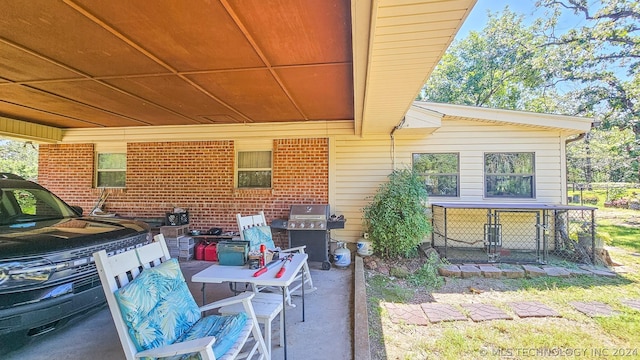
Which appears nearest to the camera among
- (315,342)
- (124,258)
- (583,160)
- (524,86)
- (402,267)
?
(124,258)

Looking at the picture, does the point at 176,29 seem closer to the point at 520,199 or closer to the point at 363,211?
the point at 363,211

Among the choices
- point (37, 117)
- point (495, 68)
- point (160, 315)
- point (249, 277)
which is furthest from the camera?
point (495, 68)

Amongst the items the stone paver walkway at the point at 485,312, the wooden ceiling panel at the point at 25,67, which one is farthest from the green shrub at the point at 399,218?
the wooden ceiling panel at the point at 25,67

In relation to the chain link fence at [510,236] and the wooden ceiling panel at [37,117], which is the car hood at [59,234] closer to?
the wooden ceiling panel at [37,117]

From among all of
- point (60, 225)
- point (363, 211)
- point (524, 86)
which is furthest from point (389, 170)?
point (524, 86)

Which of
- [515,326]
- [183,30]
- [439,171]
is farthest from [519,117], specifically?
[183,30]

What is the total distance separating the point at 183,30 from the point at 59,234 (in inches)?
92.0

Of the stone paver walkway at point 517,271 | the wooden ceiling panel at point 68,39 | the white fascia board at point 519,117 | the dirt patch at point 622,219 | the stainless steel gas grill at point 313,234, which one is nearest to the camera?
the wooden ceiling panel at point 68,39

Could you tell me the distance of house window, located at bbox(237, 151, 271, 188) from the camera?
237 inches

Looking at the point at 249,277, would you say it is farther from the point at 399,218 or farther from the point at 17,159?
the point at 17,159

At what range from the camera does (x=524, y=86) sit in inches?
481

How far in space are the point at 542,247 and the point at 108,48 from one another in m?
7.54

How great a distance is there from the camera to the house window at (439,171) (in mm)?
5738

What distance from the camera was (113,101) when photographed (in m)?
4.41
